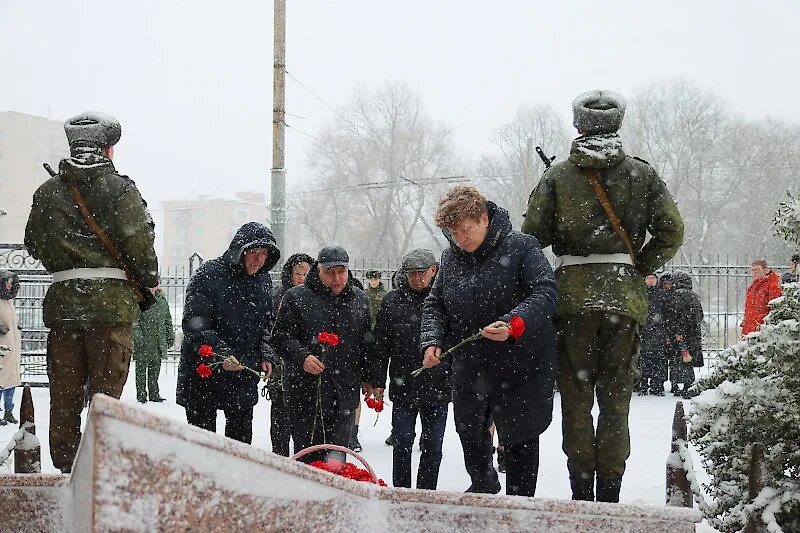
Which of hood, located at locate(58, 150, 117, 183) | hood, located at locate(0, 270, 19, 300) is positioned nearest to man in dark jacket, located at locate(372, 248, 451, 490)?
hood, located at locate(58, 150, 117, 183)

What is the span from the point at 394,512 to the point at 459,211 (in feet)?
6.70

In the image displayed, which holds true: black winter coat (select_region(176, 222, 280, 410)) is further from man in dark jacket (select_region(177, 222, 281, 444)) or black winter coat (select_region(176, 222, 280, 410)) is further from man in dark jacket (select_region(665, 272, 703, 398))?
man in dark jacket (select_region(665, 272, 703, 398))

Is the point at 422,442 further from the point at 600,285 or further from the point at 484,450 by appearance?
the point at 600,285

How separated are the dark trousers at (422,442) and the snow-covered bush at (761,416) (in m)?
2.28

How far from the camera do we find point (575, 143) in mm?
4156

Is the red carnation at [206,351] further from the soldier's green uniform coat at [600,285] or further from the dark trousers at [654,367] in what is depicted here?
the dark trousers at [654,367]

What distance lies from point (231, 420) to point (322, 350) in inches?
A: 28.5

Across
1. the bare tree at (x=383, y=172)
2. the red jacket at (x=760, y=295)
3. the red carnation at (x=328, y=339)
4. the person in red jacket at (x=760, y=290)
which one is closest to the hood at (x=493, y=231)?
the red carnation at (x=328, y=339)

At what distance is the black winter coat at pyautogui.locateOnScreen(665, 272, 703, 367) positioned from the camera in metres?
12.3

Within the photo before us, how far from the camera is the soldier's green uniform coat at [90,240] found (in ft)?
13.4

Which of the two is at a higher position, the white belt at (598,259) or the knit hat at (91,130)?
the knit hat at (91,130)

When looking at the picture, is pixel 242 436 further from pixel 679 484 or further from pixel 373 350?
pixel 679 484

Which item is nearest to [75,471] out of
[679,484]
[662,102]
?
[679,484]

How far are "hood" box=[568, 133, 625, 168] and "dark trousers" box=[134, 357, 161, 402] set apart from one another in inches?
339
